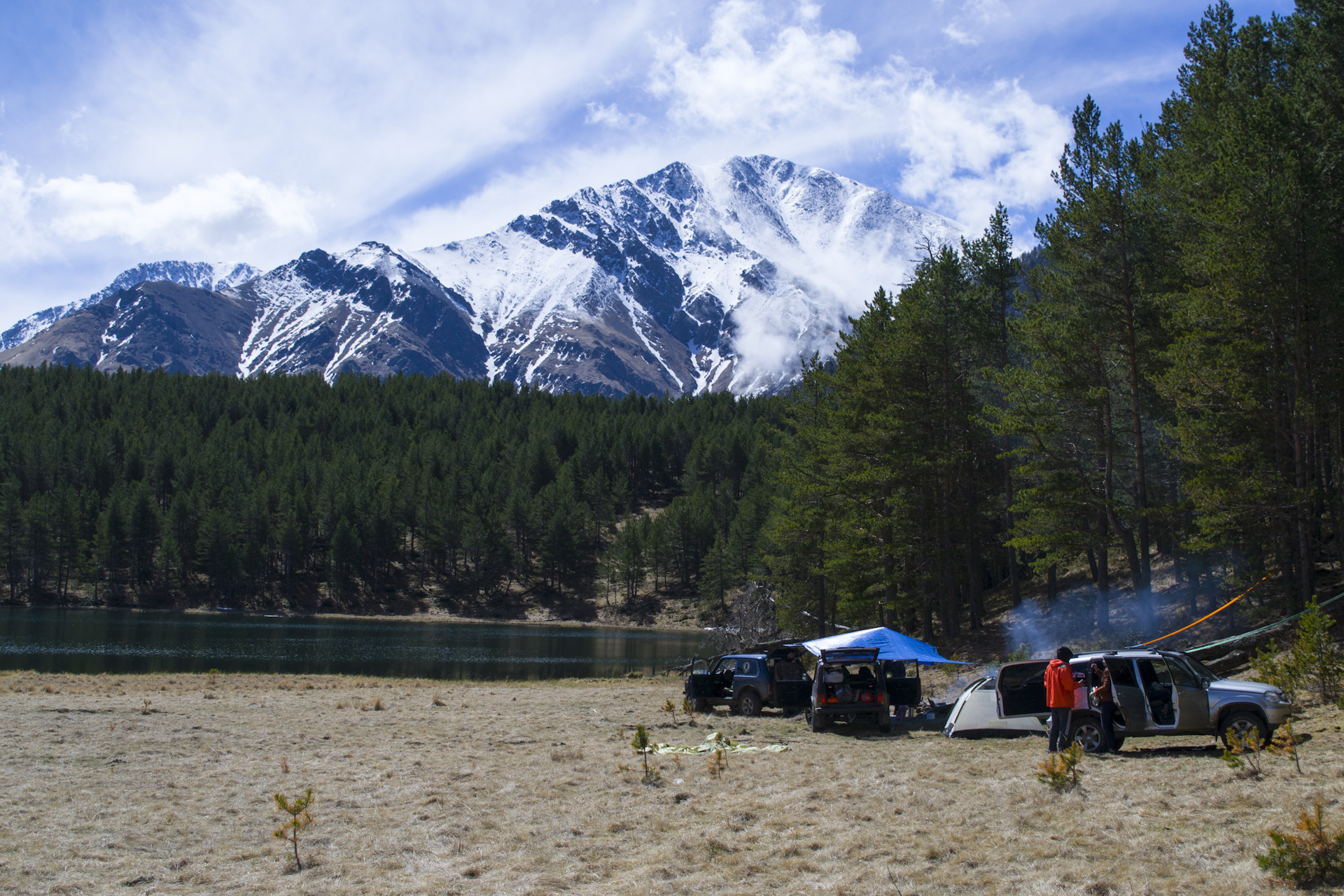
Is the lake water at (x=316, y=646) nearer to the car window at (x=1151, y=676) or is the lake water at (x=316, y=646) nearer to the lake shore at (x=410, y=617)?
the lake shore at (x=410, y=617)

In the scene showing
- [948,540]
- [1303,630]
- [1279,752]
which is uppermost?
[948,540]

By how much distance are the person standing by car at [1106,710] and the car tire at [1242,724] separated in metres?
1.41

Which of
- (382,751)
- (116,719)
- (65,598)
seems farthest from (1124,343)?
(65,598)

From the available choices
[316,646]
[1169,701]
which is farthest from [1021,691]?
[316,646]

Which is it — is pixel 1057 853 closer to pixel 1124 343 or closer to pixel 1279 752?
pixel 1279 752

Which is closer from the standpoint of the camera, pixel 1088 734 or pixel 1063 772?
pixel 1063 772

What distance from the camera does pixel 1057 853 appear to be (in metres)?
7.99

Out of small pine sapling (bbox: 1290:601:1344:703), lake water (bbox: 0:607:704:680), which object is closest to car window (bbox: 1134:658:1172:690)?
small pine sapling (bbox: 1290:601:1344:703)

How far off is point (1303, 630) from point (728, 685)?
43.3 feet

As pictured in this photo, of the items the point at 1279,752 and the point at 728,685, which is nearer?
the point at 1279,752

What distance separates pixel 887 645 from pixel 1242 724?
9.55 m

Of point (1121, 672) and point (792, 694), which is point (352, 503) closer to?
point (792, 694)

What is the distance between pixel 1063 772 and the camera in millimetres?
10062

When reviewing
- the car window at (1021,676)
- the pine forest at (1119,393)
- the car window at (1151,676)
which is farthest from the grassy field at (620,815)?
the pine forest at (1119,393)
